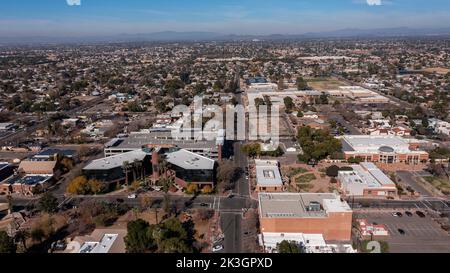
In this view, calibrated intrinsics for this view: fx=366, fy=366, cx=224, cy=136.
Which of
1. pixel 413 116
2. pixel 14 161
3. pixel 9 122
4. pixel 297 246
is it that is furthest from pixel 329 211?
pixel 9 122

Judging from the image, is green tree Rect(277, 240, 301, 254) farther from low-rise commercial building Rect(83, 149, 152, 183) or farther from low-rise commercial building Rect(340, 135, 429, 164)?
low-rise commercial building Rect(340, 135, 429, 164)

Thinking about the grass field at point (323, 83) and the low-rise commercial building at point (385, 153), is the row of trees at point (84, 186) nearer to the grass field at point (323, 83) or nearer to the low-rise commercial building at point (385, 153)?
the low-rise commercial building at point (385, 153)

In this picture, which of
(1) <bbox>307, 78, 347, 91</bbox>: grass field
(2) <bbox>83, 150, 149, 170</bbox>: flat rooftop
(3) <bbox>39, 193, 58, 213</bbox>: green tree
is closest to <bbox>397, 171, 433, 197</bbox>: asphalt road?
(2) <bbox>83, 150, 149, 170</bbox>: flat rooftop

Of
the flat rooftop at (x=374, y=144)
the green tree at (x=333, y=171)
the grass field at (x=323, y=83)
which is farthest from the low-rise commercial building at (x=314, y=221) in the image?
the grass field at (x=323, y=83)

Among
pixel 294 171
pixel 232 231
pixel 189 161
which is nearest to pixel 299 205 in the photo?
pixel 232 231
